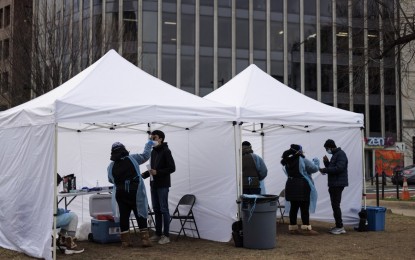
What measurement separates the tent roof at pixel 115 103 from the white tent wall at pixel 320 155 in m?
3.92

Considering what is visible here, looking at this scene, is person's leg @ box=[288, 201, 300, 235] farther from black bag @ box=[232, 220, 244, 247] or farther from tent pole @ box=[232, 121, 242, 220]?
black bag @ box=[232, 220, 244, 247]

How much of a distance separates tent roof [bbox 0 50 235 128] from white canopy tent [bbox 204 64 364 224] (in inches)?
38.1

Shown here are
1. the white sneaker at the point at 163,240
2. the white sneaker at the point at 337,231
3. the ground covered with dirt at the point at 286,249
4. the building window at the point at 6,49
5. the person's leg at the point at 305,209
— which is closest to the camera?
the ground covered with dirt at the point at 286,249

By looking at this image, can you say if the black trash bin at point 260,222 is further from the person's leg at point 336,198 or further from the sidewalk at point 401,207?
the sidewalk at point 401,207

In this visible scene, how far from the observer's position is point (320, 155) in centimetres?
1327

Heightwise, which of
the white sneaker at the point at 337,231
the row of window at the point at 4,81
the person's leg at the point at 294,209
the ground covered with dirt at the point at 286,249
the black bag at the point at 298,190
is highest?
the row of window at the point at 4,81

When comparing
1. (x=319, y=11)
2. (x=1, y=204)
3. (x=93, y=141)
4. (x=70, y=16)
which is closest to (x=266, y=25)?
(x=319, y=11)

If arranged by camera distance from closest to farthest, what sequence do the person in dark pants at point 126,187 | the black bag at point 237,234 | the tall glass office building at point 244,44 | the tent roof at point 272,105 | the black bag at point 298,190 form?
the person in dark pants at point 126,187
the black bag at point 237,234
the tent roof at point 272,105
the black bag at point 298,190
the tall glass office building at point 244,44

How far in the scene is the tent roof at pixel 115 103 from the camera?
27.5ft

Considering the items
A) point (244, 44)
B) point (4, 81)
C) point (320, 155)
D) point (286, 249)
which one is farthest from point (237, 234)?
point (244, 44)

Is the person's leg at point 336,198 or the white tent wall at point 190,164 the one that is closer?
the white tent wall at point 190,164

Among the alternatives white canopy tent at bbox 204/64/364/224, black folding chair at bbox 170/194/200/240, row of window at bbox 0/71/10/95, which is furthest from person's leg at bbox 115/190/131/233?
row of window at bbox 0/71/10/95

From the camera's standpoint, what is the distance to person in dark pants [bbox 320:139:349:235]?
10862mm

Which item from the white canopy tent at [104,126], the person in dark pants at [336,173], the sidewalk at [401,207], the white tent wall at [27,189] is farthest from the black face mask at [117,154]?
the sidewalk at [401,207]
